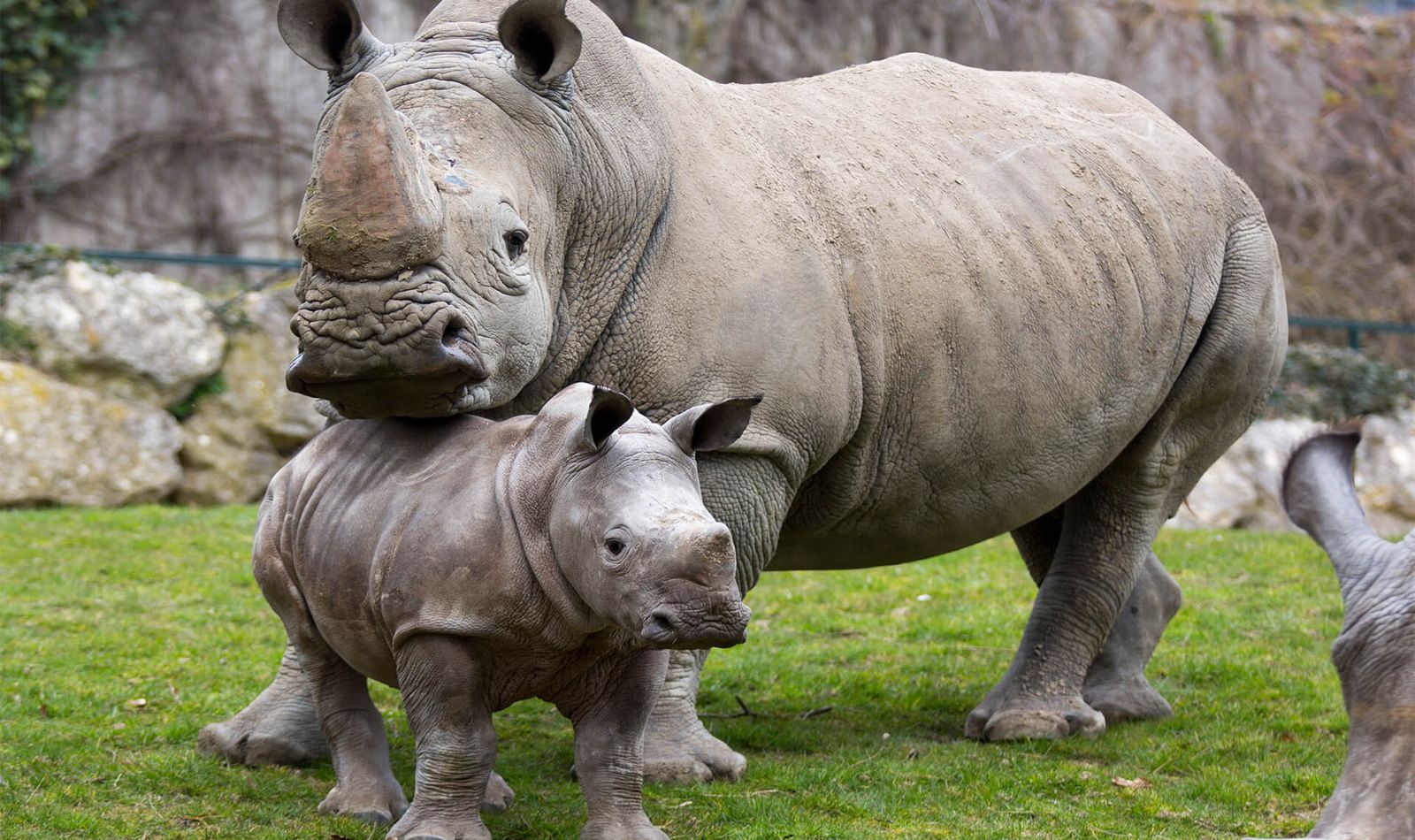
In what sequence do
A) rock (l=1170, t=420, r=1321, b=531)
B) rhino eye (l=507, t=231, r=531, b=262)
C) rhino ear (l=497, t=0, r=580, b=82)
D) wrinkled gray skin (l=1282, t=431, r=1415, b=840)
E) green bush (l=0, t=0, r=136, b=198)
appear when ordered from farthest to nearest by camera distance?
green bush (l=0, t=0, r=136, b=198), rock (l=1170, t=420, r=1321, b=531), rhino ear (l=497, t=0, r=580, b=82), rhino eye (l=507, t=231, r=531, b=262), wrinkled gray skin (l=1282, t=431, r=1415, b=840)

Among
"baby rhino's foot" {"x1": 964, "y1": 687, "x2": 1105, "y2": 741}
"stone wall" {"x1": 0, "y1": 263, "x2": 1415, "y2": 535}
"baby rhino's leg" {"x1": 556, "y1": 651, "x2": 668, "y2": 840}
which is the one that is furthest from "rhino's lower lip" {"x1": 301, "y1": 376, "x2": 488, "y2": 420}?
"stone wall" {"x1": 0, "y1": 263, "x2": 1415, "y2": 535}

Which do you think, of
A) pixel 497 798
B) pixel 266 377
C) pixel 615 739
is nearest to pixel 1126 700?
pixel 497 798

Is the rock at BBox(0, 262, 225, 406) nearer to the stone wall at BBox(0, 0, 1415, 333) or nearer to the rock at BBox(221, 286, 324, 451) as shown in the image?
the rock at BBox(221, 286, 324, 451)

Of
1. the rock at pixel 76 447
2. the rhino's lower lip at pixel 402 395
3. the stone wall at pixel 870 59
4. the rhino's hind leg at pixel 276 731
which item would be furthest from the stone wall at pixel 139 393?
the rhino's lower lip at pixel 402 395

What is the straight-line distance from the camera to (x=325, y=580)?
4793 millimetres

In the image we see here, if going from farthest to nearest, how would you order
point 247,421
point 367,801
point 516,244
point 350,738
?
point 247,421 → point 350,738 → point 367,801 → point 516,244

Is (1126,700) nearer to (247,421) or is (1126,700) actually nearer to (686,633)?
(686,633)

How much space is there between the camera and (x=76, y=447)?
466 inches

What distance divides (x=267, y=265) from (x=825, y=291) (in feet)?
30.8

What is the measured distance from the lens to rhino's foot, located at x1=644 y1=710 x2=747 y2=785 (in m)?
5.55

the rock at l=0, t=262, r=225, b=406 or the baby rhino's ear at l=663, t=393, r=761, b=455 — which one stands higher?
the baby rhino's ear at l=663, t=393, r=761, b=455

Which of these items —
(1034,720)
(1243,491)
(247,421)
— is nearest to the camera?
(1034,720)

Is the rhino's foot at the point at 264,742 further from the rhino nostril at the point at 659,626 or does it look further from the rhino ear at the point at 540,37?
the rhino ear at the point at 540,37

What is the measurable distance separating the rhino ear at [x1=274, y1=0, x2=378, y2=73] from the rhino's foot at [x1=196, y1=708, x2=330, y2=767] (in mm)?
2131
